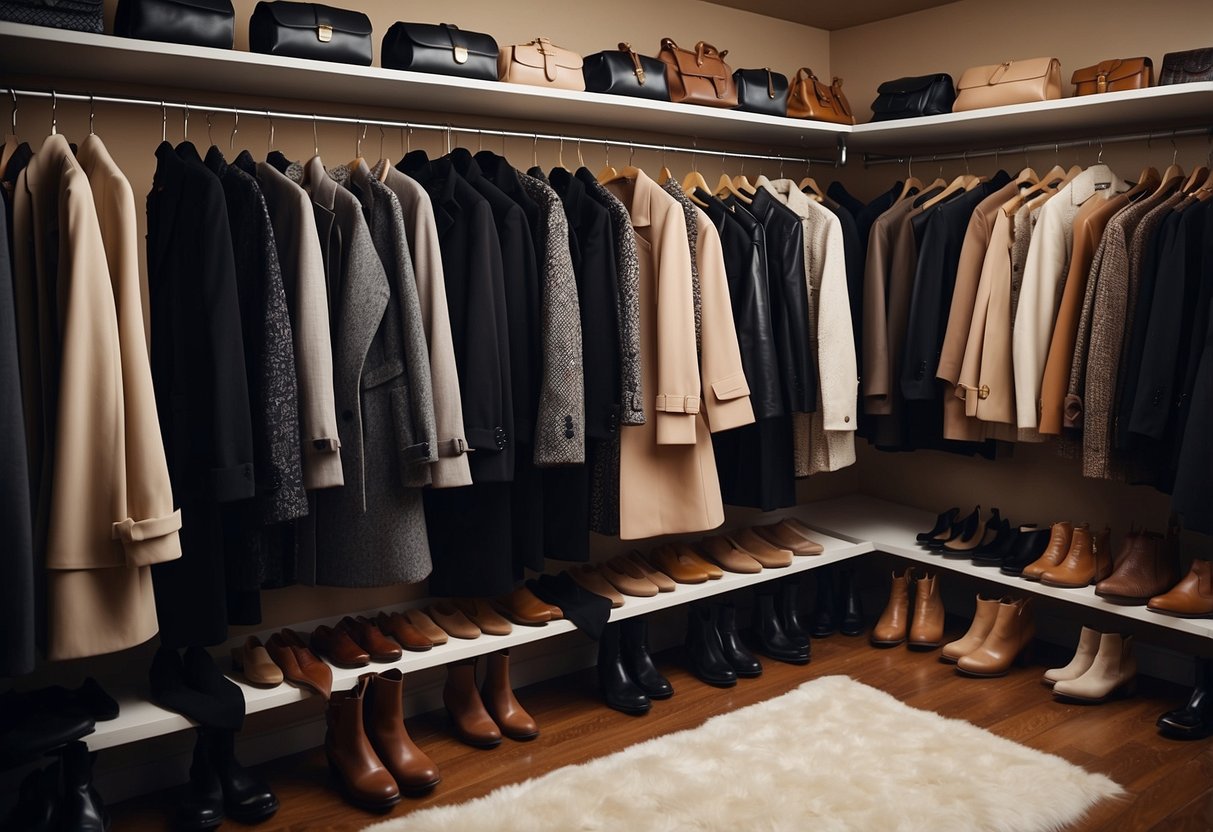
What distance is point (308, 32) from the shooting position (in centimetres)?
269

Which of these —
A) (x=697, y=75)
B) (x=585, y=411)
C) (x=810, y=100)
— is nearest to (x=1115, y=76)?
(x=810, y=100)

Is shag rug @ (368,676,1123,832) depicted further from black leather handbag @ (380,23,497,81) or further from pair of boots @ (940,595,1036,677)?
black leather handbag @ (380,23,497,81)

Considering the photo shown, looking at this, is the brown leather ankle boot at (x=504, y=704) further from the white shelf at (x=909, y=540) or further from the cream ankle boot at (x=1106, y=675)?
the cream ankle boot at (x=1106, y=675)

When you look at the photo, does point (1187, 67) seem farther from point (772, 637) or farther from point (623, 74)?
point (772, 637)

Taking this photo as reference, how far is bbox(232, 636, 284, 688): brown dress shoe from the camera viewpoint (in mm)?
2711

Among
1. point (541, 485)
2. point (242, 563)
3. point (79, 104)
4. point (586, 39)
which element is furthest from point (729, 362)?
point (79, 104)

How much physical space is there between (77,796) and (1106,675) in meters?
2.90

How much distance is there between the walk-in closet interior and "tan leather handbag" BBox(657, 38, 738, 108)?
0.05 ft

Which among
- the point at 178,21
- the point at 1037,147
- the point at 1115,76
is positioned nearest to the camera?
the point at 178,21

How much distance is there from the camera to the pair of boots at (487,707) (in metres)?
3.11

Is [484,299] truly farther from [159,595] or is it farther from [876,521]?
[876,521]

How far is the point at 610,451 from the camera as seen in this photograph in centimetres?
323

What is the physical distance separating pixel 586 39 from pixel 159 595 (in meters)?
2.25

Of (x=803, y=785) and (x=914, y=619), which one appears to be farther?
(x=914, y=619)
